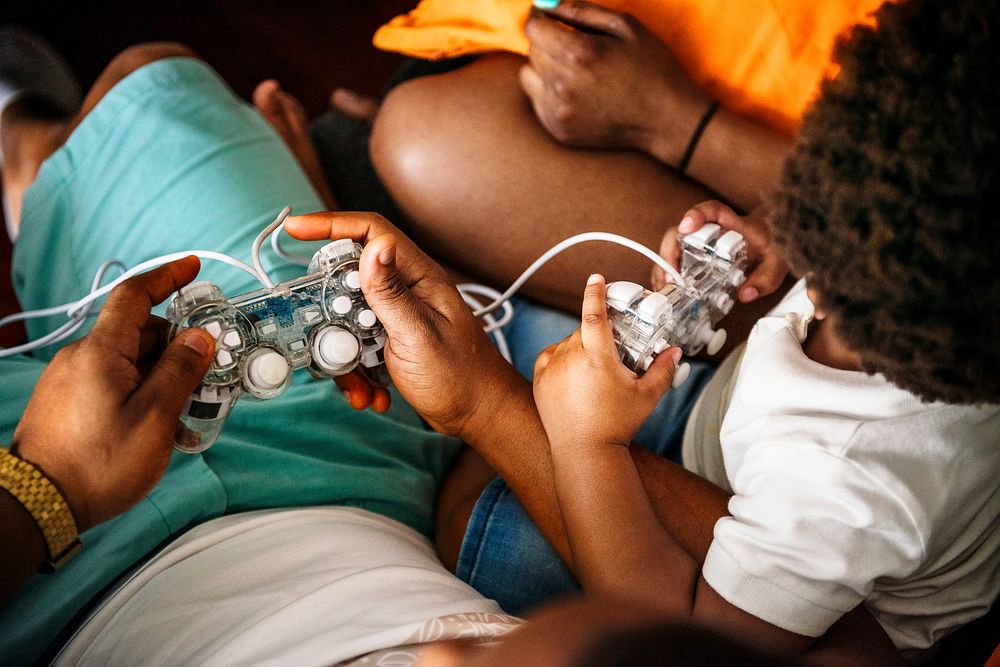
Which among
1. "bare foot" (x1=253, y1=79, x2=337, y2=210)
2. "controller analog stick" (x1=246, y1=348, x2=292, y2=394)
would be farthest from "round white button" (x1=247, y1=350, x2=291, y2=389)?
"bare foot" (x1=253, y1=79, x2=337, y2=210)

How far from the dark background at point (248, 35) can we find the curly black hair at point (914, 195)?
3.75 feet

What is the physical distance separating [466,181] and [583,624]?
0.65m

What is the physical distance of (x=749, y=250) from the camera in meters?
0.78

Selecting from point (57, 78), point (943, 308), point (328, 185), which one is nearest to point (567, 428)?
point (943, 308)

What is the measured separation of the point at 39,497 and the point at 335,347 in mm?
247

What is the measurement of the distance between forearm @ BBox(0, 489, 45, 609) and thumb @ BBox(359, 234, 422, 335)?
30cm

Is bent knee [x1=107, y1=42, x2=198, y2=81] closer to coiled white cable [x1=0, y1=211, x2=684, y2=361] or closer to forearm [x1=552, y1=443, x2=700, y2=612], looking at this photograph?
coiled white cable [x1=0, y1=211, x2=684, y2=361]

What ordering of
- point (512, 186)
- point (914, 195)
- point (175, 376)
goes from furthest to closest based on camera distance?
point (512, 186) < point (175, 376) < point (914, 195)

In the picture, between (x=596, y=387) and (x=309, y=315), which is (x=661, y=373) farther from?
(x=309, y=315)

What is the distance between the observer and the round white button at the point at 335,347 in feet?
2.06

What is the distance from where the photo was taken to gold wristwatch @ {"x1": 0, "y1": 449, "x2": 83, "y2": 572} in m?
0.52

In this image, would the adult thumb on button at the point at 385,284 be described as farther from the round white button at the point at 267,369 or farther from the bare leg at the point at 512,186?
the bare leg at the point at 512,186

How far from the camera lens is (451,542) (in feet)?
2.51

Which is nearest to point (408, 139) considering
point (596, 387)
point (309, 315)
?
point (309, 315)
